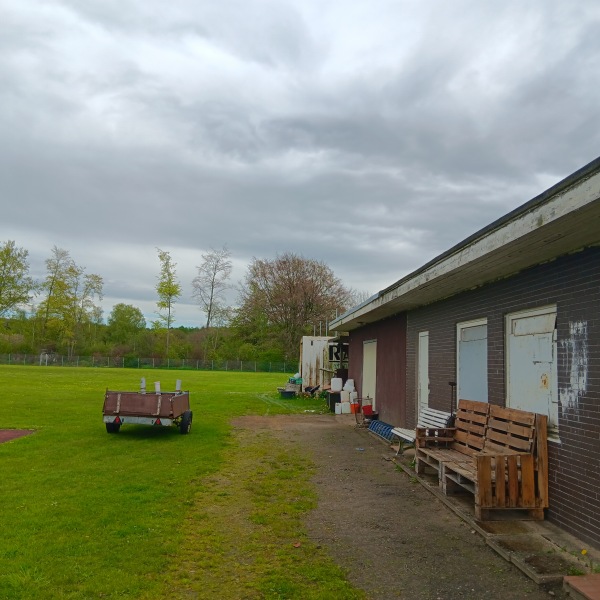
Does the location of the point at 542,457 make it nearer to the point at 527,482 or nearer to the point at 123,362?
the point at 527,482

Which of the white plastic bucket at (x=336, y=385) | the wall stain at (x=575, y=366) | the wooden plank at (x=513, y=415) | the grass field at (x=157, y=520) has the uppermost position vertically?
the wall stain at (x=575, y=366)

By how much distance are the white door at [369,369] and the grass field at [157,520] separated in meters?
5.15

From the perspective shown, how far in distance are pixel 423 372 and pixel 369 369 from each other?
5550mm

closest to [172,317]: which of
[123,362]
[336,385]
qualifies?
[123,362]

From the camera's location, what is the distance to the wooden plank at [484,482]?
18.0ft

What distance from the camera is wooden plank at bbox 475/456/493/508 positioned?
5.47 m

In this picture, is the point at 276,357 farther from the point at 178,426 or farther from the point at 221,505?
the point at 221,505

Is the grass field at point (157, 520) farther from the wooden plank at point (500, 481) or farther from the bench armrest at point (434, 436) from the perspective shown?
the wooden plank at point (500, 481)

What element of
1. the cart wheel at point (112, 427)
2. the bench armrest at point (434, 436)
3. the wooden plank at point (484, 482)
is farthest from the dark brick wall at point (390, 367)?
the wooden plank at point (484, 482)

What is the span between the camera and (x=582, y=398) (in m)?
5.12

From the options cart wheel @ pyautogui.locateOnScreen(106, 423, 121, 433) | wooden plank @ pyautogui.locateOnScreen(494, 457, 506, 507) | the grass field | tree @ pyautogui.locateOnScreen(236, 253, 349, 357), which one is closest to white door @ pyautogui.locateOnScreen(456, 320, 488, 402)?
wooden plank @ pyautogui.locateOnScreen(494, 457, 506, 507)

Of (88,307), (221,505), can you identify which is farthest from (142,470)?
(88,307)

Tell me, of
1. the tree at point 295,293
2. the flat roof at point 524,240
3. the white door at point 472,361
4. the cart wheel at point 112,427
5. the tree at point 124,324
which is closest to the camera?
the flat roof at point 524,240

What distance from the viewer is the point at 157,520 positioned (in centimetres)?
557
